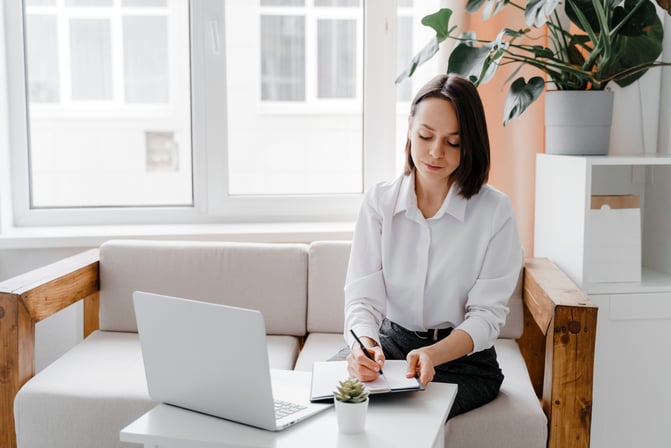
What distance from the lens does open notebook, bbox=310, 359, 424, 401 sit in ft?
4.29

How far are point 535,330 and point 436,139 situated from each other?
843 millimetres

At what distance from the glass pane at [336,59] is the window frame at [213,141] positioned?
102 mm

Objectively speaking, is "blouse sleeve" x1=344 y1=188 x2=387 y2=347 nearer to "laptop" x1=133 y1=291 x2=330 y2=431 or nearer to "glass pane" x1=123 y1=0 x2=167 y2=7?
"laptop" x1=133 y1=291 x2=330 y2=431

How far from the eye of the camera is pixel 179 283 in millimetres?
2227

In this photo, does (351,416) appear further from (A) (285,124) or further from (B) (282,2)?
(B) (282,2)

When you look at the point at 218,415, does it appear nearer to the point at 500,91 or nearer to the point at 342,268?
the point at 342,268

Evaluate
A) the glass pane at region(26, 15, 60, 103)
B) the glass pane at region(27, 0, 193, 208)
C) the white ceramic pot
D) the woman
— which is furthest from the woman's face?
the glass pane at region(26, 15, 60, 103)

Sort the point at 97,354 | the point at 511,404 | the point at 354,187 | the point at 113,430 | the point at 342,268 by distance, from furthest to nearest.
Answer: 1. the point at 354,187
2. the point at 342,268
3. the point at 97,354
4. the point at 113,430
5. the point at 511,404

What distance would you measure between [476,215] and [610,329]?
2.13 feet

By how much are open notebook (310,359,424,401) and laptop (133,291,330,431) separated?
0.03 m

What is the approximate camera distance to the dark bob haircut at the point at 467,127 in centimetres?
161

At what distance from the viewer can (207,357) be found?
122 cm

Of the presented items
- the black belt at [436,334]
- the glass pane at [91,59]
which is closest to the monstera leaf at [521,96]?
the black belt at [436,334]

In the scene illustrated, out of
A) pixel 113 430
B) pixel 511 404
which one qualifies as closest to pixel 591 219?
pixel 511 404
